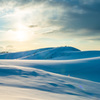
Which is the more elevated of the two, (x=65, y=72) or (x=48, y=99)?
(x=65, y=72)

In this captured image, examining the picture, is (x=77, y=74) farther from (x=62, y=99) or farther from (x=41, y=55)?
(x=41, y=55)

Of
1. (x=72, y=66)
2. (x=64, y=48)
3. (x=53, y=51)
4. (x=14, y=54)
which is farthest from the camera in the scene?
(x=14, y=54)

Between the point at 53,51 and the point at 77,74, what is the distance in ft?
236

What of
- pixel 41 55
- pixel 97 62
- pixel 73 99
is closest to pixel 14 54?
pixel 41 55

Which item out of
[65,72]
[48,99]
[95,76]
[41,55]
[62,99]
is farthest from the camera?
[41,55]

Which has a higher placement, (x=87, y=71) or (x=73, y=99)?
(x=87, y=71)

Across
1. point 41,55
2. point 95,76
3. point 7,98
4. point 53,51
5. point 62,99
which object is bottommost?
point 7,98

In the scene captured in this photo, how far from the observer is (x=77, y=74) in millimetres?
11617

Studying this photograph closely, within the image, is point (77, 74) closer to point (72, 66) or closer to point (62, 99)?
point (72, 66)

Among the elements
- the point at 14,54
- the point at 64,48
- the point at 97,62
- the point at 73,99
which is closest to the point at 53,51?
the point at 64,48

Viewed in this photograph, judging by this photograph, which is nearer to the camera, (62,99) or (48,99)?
(48,99)

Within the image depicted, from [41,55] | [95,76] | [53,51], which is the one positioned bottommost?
[95,76]

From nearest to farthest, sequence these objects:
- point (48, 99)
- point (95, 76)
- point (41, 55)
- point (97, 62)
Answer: point (48, 99) < point (95, 76) < point (97, 62) < point (41, 55)

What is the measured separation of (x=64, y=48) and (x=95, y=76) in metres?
78.2
